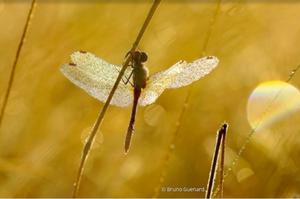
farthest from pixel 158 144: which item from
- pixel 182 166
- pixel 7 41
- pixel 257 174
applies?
pixel 7 41

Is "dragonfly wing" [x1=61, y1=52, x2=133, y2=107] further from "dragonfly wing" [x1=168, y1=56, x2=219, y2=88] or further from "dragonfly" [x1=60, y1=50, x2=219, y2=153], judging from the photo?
"dragonfly wing" [x1=168, y1=56, x2=219, y2=88]

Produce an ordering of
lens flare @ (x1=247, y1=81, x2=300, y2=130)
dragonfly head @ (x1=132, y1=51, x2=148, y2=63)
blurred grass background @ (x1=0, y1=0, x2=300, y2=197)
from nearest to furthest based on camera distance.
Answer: dragonfly head @ (x1=132, y1=51, x2=148, y2=63), blurred grass background @ (x1=0, y1=0, x2=300, y2=197), lens flare @ (x1=247, y1=81, x2=300, y2=130)

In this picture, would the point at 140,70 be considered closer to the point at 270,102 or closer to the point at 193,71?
the point at 193,71

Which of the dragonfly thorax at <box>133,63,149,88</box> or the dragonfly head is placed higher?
the dragonfly head

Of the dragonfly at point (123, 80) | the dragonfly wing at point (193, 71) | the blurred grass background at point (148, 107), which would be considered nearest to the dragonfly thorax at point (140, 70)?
the dragonfly at point (123, 80)

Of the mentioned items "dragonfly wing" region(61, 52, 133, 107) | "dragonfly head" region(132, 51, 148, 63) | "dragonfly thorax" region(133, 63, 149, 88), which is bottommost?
"dragonfly wing" region(61, 52, 133, 107)

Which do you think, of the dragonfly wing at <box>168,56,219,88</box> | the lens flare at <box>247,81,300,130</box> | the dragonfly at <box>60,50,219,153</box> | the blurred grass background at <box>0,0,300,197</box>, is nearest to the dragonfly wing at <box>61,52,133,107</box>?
the dragonfly at <box>60,50,219,153</box>
